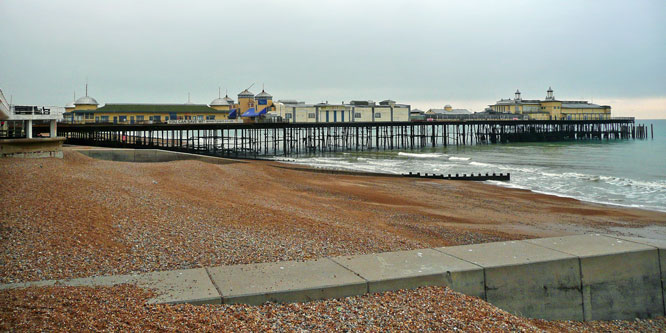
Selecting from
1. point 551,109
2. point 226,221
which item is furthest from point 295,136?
point 226,221

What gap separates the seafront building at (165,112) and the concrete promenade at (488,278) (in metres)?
46.7

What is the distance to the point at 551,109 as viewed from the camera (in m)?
86.1

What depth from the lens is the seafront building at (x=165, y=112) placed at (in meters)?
54.1

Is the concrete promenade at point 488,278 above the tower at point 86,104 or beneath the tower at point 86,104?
beneath

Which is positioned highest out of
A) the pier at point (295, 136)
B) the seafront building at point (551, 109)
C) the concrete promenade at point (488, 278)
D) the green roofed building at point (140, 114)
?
the seafront building at point (551, 109)

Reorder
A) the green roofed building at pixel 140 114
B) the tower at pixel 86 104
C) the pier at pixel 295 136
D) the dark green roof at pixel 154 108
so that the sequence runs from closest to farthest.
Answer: the pier at pixel 295 136
the green roofed building at pixel 140 114
the dark green roof at pixel 154 108
the tower at pixel 86 104

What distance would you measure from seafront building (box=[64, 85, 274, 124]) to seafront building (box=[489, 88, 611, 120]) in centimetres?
4664

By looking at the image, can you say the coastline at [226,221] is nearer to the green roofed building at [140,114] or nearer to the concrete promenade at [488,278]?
the concrete promenade at [488,278]

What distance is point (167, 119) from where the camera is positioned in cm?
5644

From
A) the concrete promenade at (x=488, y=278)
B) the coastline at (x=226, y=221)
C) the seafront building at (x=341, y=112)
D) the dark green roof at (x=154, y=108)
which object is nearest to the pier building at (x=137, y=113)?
the dark green roof at (x=154, y=108)

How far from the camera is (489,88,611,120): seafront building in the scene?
8562cm

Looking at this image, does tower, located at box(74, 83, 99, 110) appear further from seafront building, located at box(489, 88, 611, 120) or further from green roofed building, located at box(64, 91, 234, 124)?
seafront building, located at box(489, 88, 611, 120)

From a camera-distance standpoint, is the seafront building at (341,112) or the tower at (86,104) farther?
the seafront building at (341,112)

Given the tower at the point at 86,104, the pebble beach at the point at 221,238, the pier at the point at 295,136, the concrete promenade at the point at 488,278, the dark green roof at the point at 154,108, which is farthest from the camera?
the tower at the point at 86,104
